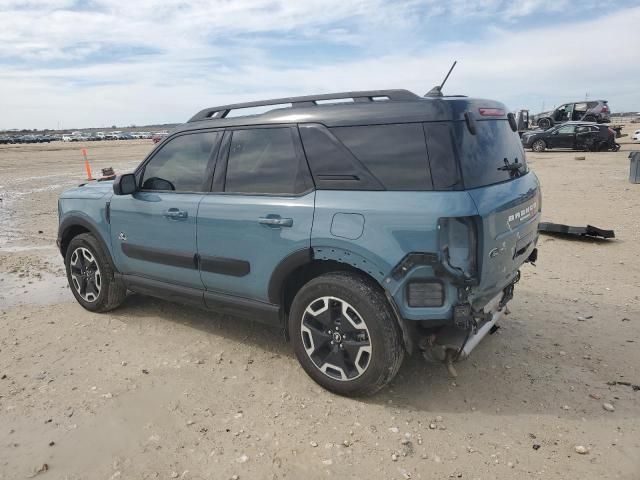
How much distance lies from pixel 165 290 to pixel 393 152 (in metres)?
2.36

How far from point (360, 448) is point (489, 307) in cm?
122

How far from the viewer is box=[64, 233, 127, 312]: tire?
4.76m

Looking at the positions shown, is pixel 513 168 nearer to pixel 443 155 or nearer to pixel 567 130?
pixel 443 155

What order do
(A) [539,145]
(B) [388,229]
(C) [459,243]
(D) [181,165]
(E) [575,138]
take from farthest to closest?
(A) [539,145] → (E) [575,138] → (D) [181,165] → (B) [388,229] → (C) [459,243]

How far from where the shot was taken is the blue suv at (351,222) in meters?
2.89

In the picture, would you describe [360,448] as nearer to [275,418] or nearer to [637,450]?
[275,418]

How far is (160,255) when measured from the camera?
4.18 meters

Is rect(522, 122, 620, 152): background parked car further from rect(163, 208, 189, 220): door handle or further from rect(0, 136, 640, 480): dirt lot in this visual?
rect(163, 208, 189, 220): door handle

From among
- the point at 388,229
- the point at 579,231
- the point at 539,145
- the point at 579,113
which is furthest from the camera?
the point at 579,113

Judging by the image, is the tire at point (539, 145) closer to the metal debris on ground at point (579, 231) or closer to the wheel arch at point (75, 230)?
the metal debris on ground at point (579, 231)

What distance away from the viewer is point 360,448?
2867 mm

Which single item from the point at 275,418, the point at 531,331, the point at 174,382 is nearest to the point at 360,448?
the point at 275,418

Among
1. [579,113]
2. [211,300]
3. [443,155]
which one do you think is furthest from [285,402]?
[579,113]

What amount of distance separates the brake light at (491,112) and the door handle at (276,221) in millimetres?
1419
